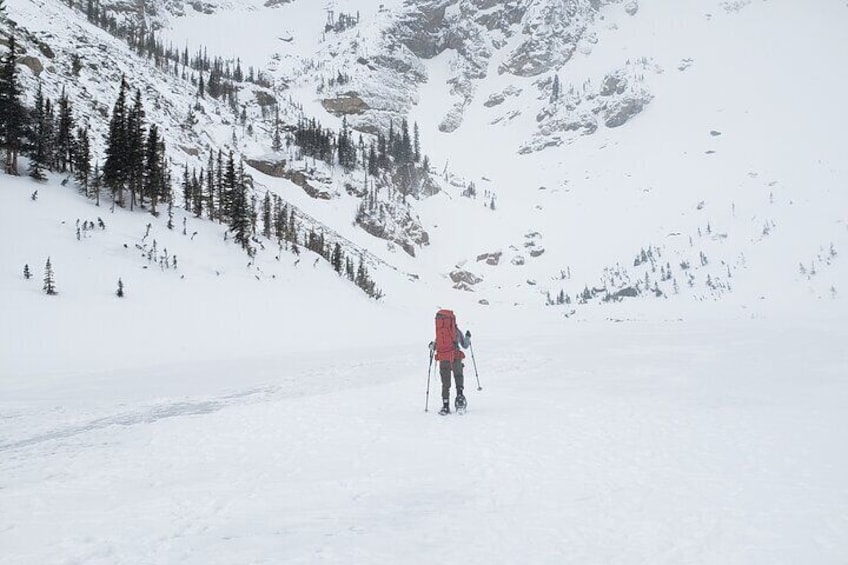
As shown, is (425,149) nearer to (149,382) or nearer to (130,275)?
(130,275)

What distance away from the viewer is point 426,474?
7004 mm

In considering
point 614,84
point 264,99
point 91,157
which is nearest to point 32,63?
point 91,157

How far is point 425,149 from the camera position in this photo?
6964 inches

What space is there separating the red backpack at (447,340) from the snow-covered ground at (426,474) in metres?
1.39

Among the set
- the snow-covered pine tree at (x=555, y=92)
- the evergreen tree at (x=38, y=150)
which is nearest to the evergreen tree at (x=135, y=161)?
the evergreen tree at (x=38, y=150)

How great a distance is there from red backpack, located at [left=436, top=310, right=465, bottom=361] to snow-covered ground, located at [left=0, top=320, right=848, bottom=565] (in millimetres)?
1393

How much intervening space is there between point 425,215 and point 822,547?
369 ft

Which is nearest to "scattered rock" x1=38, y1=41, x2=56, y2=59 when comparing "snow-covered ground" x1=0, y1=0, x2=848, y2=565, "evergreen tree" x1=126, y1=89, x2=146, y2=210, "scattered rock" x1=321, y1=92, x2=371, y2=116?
"snow-covered ground" x1=0, y1=0, x2=848, y2=565

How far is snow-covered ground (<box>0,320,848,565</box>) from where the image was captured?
4734 millimetres

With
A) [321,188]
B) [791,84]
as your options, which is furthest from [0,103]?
[791,84]

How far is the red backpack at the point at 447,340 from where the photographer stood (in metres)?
12.0

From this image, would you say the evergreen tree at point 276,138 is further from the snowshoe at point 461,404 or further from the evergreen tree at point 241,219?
the snowshoe at point 461,404

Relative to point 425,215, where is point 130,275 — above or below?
below

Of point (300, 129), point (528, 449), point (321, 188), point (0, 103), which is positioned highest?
point (300, 129)
